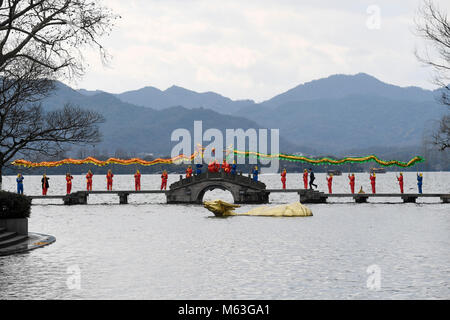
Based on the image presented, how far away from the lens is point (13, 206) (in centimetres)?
2602

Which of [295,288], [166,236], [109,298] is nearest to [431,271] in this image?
[295,288]

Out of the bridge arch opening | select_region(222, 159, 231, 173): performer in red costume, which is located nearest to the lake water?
select_region(222, 159, 231, 173): performer in red costume

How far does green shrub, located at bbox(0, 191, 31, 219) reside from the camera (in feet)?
84.5

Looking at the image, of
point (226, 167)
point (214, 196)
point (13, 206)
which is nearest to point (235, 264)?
point (13, 206)

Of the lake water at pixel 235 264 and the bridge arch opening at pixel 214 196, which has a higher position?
the bridge arch opening at pixel 214 196

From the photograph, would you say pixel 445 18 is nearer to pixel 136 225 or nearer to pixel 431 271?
pixel 136 225

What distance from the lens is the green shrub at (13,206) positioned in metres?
25.8

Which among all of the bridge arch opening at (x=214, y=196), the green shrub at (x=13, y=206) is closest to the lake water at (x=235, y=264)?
the green shrub at (x=13, y=206)

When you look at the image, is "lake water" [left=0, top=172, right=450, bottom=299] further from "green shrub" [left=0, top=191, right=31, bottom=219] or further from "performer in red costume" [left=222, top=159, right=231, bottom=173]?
"performer in red costume" [left=222, top=159, right=231, bottom=173]

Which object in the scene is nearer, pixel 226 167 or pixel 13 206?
pixel 13 206

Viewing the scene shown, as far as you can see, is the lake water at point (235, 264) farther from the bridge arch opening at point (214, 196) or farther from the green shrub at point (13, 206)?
the bridge arch opening at point (214, 196)

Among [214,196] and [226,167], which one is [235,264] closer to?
[226,167]
